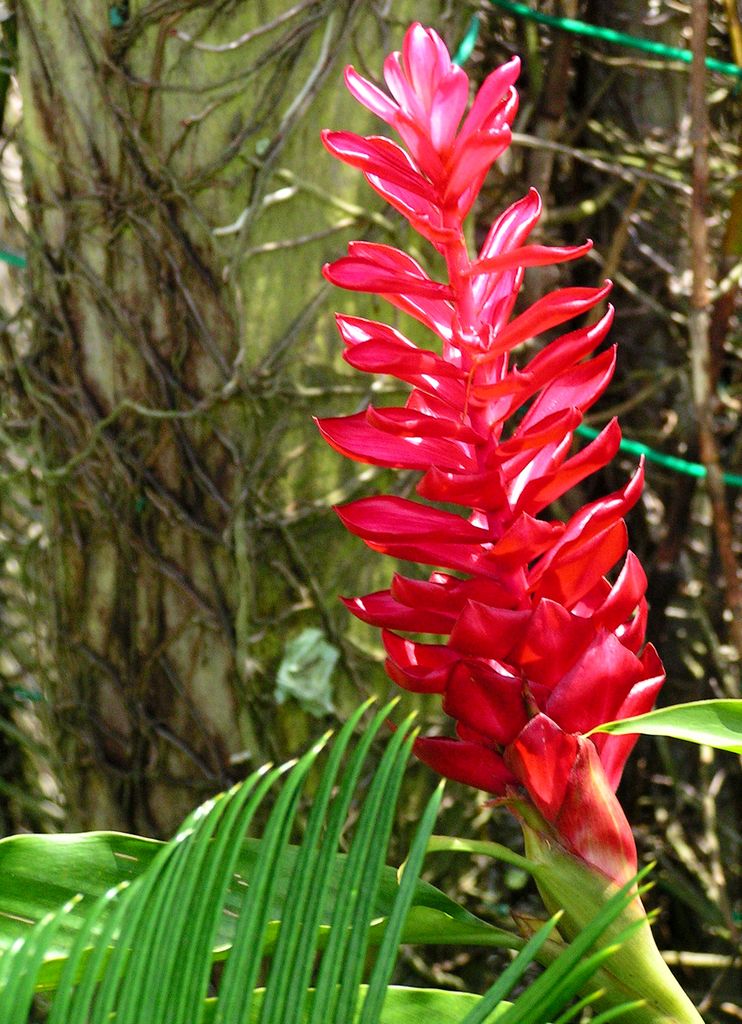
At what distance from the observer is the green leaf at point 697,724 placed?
34 cm

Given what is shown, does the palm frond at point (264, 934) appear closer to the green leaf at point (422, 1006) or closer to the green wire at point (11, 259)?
the green leaf at point (422, 1006)


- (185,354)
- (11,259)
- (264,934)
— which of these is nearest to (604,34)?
(185,354)

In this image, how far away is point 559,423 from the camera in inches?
14.4

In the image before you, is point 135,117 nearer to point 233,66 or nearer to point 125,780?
point 233,66

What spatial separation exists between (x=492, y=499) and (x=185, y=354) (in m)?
0.72

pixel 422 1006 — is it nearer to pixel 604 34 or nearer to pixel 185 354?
pixel 185 354

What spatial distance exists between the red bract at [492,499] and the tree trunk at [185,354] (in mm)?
638

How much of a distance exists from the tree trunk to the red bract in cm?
64

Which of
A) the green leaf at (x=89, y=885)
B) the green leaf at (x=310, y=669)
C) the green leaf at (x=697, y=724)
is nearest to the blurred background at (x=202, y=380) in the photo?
the green leaf at (x=310, y=669)

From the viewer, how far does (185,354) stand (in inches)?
41.1

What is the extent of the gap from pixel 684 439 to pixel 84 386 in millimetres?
739

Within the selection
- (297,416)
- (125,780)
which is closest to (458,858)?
(125,780)

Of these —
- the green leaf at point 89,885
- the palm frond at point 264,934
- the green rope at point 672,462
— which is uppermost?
the palm frond at point 264,934

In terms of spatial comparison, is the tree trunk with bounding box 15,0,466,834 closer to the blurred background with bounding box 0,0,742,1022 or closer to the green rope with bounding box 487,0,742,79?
the blurred background with bounding box 0,0,742,1022
